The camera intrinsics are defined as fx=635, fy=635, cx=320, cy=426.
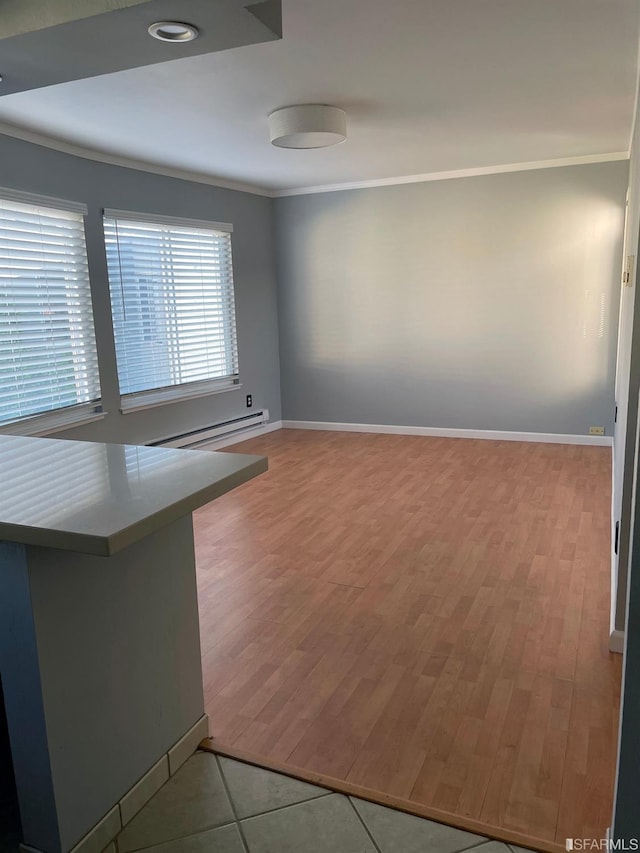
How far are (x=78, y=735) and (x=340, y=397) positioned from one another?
217 inches

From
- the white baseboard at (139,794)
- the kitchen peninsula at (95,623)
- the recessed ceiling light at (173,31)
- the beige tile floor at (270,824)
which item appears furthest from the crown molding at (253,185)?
the beige tile floor at (270,824)

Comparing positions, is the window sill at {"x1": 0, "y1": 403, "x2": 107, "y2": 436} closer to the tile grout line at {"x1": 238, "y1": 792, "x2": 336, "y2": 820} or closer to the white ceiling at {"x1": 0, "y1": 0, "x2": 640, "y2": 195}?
the white ceiling at {"x1": 0, "y1": 0, "x2": 640, "y2": 195}

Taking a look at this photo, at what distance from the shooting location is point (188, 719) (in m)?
1.90

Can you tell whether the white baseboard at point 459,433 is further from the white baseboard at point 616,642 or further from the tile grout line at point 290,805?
the tile grout line at point 290,805

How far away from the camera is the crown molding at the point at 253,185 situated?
4188 mm

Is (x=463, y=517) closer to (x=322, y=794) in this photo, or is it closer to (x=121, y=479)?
(x=322, y=794)

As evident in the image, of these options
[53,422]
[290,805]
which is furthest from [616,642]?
[53,422]

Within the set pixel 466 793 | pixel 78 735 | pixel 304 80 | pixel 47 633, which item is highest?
pixel 304 80

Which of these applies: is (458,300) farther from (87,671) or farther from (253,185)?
(87,671)

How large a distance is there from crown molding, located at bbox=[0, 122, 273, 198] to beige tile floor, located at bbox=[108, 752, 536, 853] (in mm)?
3879

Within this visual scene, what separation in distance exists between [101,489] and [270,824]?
0.97 meters

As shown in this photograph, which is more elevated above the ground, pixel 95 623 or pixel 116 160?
pixel 116 160

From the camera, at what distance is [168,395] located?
5496 mm

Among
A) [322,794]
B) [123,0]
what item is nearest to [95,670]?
[322,794]
